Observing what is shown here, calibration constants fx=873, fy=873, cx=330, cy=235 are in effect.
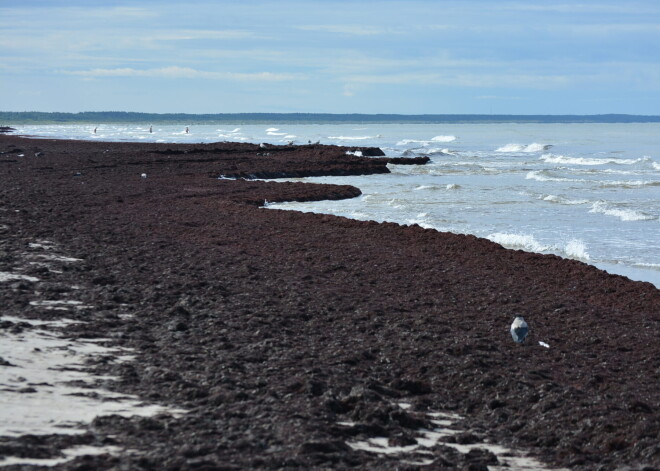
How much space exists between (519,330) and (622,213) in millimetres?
15579

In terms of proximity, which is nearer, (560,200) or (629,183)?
(560,200)

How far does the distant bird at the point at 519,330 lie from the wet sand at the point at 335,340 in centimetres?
8

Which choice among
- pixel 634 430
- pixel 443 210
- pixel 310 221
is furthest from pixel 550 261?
pixel 443 210

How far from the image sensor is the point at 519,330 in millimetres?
8766

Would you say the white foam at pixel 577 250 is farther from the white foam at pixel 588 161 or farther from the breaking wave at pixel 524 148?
the breaking wave at pixel 524 148

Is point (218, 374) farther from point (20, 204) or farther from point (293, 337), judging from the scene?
point (20, 204)

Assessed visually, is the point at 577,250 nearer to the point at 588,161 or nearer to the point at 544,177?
the point at 544,177

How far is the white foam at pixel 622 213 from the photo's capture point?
2228 centimetres

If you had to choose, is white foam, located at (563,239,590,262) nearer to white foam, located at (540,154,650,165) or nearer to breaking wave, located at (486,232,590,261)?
breaking wave, located at (486,232,590,261)

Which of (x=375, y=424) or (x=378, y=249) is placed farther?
(x=378, y=249)

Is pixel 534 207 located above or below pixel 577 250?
above

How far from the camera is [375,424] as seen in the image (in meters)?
6.11

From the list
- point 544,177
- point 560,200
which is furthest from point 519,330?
point 544,177

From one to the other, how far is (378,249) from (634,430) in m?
8.69
